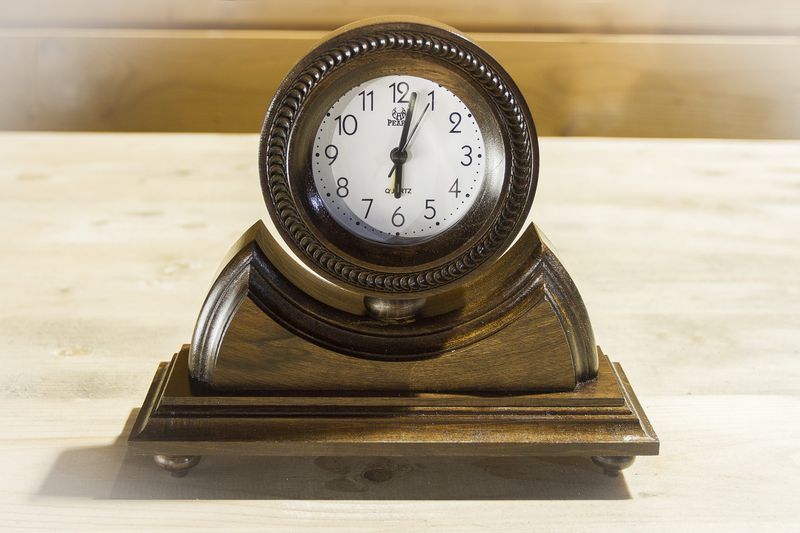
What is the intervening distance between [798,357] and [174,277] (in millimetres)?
1045

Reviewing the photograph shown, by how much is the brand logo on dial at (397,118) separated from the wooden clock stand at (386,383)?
20 cm

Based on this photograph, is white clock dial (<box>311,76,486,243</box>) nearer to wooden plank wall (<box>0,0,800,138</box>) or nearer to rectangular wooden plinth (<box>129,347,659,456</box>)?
rectangular wooden plinth (<box>129,347,659,456</box>)

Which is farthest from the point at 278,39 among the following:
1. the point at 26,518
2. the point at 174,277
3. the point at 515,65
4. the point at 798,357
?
the point at 26,518

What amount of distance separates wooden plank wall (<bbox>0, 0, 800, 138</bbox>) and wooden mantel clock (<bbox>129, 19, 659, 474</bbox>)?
188cm

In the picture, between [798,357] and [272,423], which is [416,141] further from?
[798,357]

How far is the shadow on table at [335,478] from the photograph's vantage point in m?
1.11

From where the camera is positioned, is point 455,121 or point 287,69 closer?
point 455,121

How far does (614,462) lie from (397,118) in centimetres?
46

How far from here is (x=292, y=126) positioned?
1.06 m

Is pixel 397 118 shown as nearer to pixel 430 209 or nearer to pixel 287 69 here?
pixel 430 209

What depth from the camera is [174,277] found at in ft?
5.81

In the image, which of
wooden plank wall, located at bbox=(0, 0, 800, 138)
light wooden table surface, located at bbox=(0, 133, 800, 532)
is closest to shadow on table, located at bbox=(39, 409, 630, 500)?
light wooden table surface, located at bbox=(0, 133, 800, 532)

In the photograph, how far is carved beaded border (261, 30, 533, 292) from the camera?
1.03 metres

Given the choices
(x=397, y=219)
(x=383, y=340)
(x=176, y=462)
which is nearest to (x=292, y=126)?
(x=397, y=219)
